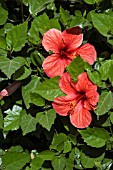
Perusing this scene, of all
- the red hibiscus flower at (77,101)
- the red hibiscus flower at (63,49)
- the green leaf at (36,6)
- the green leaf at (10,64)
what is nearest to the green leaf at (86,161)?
the red hibiscus flower at (77,101)

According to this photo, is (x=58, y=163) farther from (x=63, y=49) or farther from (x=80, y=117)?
(x=63, y=49)

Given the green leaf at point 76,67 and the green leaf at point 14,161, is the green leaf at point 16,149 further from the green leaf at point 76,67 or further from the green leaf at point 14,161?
the green leaf at point 76,67

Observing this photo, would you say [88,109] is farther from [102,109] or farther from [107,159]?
[107,159]

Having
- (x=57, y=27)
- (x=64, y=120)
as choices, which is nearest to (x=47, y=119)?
(x=64, y=120)

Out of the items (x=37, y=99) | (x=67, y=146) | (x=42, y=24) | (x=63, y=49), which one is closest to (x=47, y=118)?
(x=37, y=99)

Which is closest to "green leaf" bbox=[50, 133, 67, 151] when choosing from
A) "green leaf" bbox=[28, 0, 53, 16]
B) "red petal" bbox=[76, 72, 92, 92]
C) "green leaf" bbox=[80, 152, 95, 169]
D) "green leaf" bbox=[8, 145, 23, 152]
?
"green leaf" bbox=[80, 152, 95, 169]

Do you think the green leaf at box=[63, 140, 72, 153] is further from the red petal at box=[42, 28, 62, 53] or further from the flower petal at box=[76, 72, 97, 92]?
the red petal at box=[42, 28, 62, 53]
